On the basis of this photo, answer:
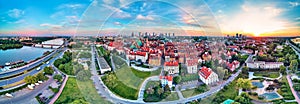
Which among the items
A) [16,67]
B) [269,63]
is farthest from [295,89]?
[16,67]

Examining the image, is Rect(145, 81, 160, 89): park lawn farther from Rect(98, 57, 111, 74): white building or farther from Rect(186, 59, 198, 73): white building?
Rect(98, 57, 111, 74): white building

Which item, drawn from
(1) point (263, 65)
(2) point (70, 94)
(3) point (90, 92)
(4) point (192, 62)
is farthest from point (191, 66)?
(1) point (263, 65)

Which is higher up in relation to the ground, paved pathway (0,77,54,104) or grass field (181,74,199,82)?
grass field (181,74,199,82)

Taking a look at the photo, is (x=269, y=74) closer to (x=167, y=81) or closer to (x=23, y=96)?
(x=167, y=81)

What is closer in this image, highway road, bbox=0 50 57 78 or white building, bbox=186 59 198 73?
white building, bbox=186 59 198 73

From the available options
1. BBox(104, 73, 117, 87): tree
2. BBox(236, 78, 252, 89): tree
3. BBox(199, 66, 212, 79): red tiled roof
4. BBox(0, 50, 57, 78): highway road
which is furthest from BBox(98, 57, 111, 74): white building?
BBox(236, 78, 252, 89): tree

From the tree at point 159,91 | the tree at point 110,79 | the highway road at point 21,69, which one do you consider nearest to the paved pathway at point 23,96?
the tree at point 110,79
